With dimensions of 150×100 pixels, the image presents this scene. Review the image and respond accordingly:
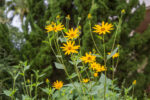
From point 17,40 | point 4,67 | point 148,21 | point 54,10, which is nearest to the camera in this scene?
point 4,67

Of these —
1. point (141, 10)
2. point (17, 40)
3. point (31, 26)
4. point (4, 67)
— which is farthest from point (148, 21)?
point (4, 67)

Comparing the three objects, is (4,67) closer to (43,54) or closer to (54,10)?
(43,54)

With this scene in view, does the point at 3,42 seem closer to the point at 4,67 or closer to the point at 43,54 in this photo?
the point at 4,67

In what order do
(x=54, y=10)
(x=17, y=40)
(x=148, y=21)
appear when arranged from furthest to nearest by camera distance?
(x=148, y=21)
(x=17, y=40)
(x=54, y=10)

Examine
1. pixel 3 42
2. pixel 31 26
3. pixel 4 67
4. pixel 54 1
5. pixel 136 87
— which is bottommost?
pixel 136 87

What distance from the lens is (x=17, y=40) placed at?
2.71 metres

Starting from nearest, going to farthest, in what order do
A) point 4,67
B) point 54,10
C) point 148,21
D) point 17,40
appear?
point 4,67 < point 54,10 < point 17,40 < point 148,21

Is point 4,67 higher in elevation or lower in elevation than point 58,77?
higher

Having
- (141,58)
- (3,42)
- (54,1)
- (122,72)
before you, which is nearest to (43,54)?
(3,42)

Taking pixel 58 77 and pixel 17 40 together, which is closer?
pixel 58 77

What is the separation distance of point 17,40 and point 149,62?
216cm

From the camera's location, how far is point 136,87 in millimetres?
2162

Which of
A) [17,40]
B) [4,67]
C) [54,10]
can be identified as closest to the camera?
[4,67]

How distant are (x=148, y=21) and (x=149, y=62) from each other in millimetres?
1554
